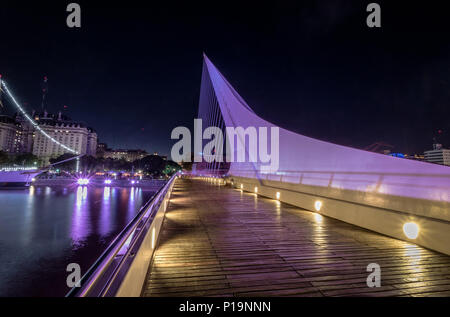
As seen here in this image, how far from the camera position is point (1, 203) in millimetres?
34531

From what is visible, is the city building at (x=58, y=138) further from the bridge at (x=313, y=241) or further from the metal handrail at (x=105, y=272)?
the metal handrail at (x=105, y=272)

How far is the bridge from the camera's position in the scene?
6.70 ft

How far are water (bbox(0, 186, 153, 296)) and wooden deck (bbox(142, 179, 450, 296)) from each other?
1532 cm

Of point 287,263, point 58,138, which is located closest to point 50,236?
point 287,263

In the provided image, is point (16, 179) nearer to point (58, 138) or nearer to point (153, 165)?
point (153, 165)

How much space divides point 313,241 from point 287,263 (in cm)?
105

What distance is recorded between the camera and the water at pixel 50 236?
15387 millimetres

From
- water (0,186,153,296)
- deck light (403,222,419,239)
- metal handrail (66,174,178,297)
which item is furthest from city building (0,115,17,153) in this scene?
deck light (403,222,419,239)

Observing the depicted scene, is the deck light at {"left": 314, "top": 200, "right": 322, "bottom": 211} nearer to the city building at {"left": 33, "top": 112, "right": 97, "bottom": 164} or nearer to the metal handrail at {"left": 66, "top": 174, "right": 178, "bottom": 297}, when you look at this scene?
the metal handrail at {"left": 66, "top": 174, "right": 178, "bottom": 297}

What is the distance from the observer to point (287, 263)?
270cm

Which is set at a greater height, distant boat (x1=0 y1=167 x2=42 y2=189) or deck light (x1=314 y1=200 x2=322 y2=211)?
deck light (x1=314 y1=200 x2=322 y2=211)

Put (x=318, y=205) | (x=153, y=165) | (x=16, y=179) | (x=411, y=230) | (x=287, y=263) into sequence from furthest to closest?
(x=153, y=165) < (x=16, y=179) < (x=318, y=205) < (x=411, y=230) < (x=287, y=263)

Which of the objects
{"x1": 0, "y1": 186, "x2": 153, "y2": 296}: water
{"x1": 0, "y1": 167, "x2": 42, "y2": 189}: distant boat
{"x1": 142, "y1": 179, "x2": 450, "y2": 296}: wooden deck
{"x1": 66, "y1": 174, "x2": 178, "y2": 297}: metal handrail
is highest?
{"x1": 66, "y1": 174, "x2": 178, "y2": 297}: metal handrail
